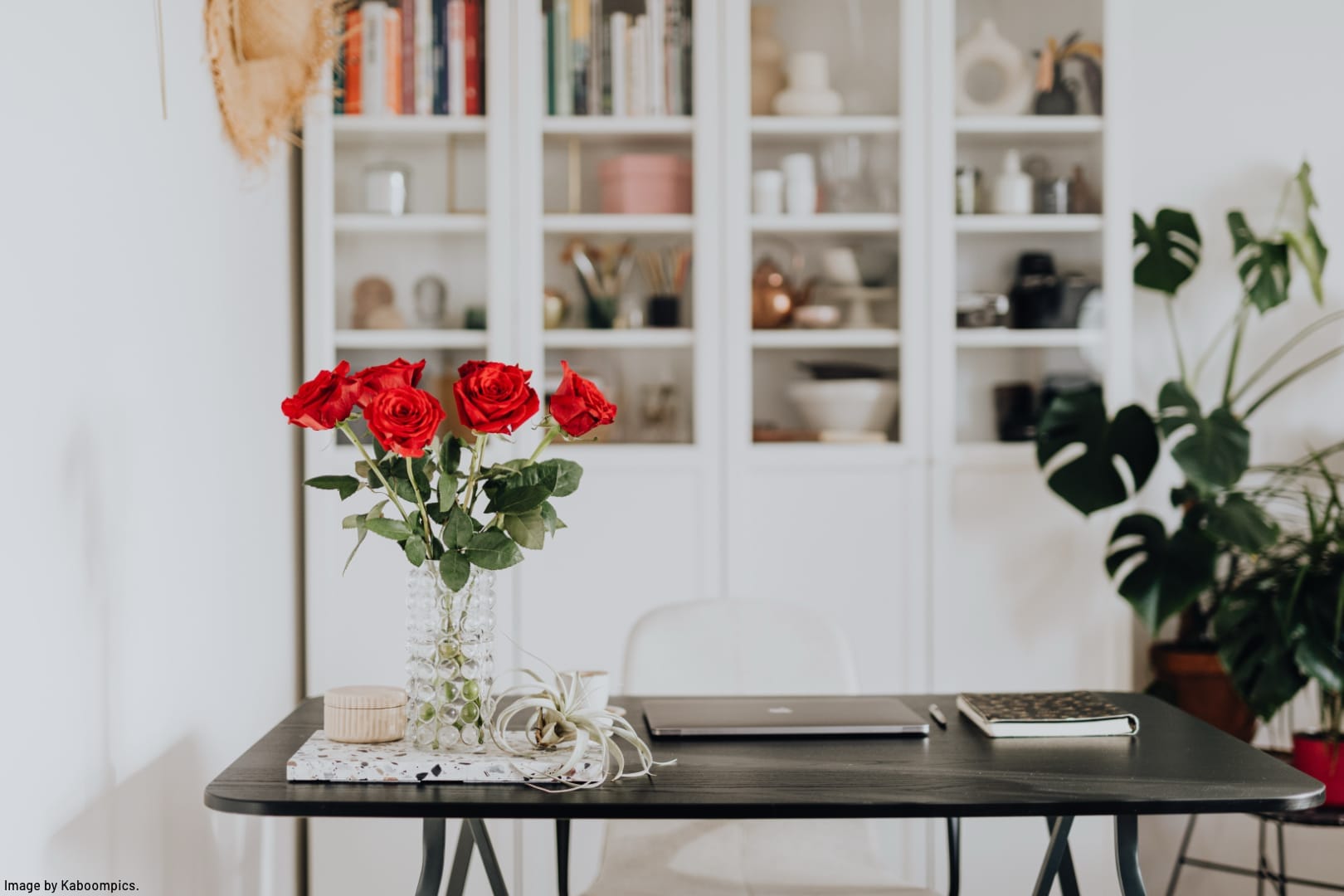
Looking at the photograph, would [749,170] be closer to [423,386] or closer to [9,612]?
[423,386]

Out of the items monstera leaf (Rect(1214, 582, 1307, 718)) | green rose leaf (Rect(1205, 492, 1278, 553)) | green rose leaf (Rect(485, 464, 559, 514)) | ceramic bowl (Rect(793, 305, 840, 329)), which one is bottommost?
monstera leaf (Rect(1214, 582, 1307, 718))

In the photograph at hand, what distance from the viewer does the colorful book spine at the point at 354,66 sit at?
269cm

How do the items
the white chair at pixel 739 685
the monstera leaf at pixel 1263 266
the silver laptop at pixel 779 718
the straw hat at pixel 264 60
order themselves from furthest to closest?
1. the monstera leaf at pixel 1263 266
2. the straw hat at pixel 264 60
3. the white chair at pixel 739 685
4. the silver laptop at pixel 779 718

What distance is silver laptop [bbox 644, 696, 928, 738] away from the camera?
158cm

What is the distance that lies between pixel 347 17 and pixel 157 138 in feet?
3.61

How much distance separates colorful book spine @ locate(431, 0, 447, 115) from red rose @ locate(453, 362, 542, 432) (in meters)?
1.51

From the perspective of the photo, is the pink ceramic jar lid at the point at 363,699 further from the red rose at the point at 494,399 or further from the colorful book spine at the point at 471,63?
the colorful book spine at the point at 471,63

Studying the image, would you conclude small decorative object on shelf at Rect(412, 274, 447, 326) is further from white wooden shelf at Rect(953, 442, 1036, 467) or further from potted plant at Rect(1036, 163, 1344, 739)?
potted plant at Rect(1036, 163, 1344, 739)

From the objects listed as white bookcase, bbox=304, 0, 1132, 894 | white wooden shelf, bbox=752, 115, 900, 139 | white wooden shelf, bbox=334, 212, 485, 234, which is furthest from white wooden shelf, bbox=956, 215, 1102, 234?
white wooden shelf, bbox=334, 212, 485, 234

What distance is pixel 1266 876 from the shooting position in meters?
2.49

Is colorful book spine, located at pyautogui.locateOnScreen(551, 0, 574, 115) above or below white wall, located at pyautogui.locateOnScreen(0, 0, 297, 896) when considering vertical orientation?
above

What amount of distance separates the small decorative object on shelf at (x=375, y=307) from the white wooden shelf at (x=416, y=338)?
0.7 inches

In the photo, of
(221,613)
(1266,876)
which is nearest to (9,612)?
(221,613)

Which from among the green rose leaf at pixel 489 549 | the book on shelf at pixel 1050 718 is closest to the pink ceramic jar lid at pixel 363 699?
the green rose leaf at pixel 489 549
